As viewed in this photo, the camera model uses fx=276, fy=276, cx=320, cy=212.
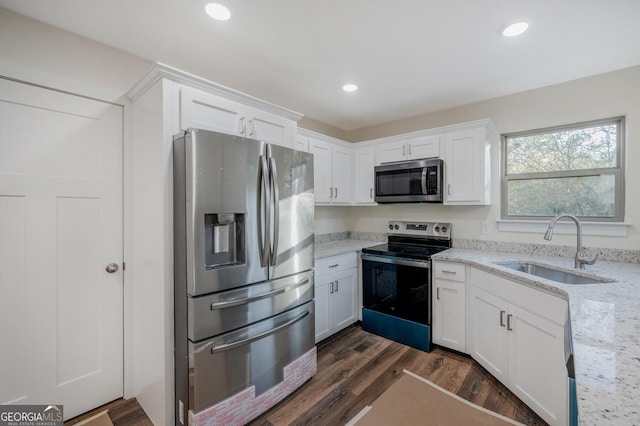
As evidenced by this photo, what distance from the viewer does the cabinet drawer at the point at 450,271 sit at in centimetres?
251

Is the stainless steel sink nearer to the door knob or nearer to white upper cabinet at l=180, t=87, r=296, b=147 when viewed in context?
white upper cabinet at l=180, t=87, r=296, b=147

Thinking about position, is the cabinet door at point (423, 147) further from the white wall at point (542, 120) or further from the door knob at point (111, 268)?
the door knob at point (111, 268)

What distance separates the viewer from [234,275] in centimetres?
171

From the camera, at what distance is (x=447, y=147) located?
115 inches

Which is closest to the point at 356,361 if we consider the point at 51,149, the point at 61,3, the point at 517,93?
the point at 51,149

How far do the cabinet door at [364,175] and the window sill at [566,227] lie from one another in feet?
4.69

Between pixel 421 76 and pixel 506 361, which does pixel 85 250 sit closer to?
pixel 421 76

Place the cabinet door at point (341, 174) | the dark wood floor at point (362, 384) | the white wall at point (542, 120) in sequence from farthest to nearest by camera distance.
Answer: the cabinet door at point (341, 174)
the white wall at point (542, 120)
the dark wood floor at point (362, 384)

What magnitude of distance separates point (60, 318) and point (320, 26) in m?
2.54

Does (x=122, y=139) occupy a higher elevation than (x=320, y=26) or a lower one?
lower

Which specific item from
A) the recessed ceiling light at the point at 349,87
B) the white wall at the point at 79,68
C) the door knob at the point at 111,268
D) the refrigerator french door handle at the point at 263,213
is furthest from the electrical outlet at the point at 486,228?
the door knob at the point at 111,268

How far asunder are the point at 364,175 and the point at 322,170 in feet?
2.08

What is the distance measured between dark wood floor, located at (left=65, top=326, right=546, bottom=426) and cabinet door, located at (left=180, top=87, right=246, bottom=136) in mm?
1968

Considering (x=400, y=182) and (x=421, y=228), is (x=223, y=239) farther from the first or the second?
(x=421, y=228)
